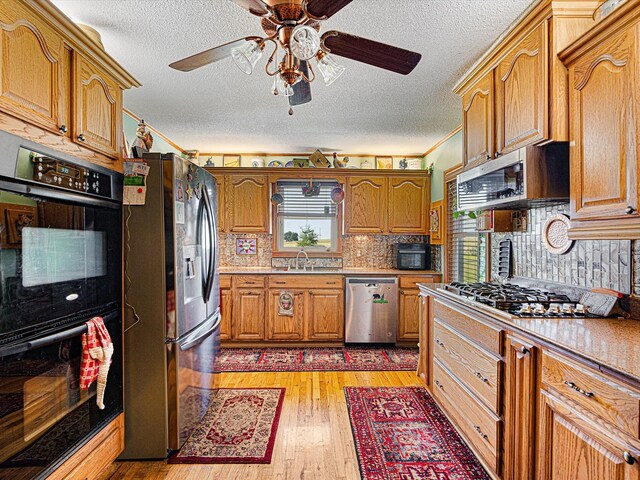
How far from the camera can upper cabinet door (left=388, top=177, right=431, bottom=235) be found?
4828mm

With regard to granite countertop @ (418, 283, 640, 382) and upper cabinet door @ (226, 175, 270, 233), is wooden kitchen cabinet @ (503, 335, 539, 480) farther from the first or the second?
upper cabinet door @ (226, 175, 270, 233)

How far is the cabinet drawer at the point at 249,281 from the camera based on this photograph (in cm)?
441

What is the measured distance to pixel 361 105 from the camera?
327 cm

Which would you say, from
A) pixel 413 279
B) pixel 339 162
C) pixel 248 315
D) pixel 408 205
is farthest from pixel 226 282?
pixel 408 205

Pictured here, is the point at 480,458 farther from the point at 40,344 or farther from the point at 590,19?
the point at 590,19

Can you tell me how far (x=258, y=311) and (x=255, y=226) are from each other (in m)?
1.11

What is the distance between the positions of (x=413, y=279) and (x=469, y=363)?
232 cm

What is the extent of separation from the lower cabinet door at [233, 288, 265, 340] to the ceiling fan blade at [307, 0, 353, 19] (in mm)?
3474

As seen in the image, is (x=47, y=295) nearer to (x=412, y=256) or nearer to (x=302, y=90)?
(x=302, y=90)

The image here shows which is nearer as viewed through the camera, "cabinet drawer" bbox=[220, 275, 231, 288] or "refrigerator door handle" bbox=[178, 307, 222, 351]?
"refrigerator door handle" bbox=[178, 307, 222, 351]

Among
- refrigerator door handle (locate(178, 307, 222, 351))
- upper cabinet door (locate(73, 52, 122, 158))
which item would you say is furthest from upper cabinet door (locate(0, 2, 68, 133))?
refrigerator door handle (locate(178, 307, 222, 351))

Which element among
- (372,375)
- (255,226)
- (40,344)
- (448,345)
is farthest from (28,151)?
(255,226)

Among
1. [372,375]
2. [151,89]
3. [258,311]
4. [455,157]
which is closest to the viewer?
[151,89]

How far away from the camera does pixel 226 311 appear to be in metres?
4.39
